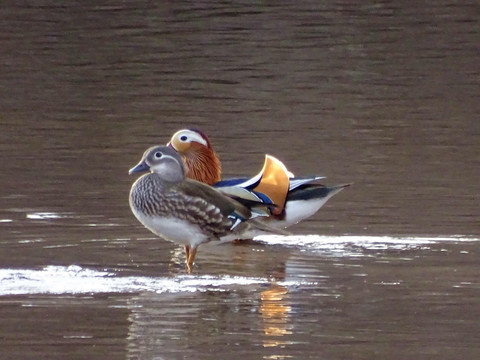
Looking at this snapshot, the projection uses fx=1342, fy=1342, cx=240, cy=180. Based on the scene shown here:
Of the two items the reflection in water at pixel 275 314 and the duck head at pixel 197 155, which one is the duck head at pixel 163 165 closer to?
the reflection in water at pixel 275 314

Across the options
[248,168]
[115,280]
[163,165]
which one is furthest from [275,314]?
[248,168]

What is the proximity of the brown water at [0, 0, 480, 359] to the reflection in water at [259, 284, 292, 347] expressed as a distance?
2 centimetres

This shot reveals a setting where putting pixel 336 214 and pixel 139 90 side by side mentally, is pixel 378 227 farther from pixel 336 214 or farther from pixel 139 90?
pixel 139 90

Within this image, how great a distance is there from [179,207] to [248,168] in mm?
2850

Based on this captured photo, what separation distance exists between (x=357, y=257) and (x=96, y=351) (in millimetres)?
2362

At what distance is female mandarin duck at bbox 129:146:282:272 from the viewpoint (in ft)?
24.0

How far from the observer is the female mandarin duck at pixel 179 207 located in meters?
7.30

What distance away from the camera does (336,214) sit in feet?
29.0

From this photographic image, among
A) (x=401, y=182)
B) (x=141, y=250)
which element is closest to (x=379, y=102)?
(x=401, y=182)

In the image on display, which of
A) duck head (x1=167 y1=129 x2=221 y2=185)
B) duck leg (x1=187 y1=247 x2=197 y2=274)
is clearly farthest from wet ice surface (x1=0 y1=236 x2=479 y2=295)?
duck head (x1=167 y1=129 x2=221 y2=185)

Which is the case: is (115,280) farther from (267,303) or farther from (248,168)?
(248,168)

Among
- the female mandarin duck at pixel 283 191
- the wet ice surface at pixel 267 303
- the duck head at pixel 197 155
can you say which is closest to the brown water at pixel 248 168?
the wet ice surface at pixel 267 303

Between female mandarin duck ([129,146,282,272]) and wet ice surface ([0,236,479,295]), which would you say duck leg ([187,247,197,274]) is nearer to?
female mandarin duck ([129,146,282,272])

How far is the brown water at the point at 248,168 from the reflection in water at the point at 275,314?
0.06 feet
